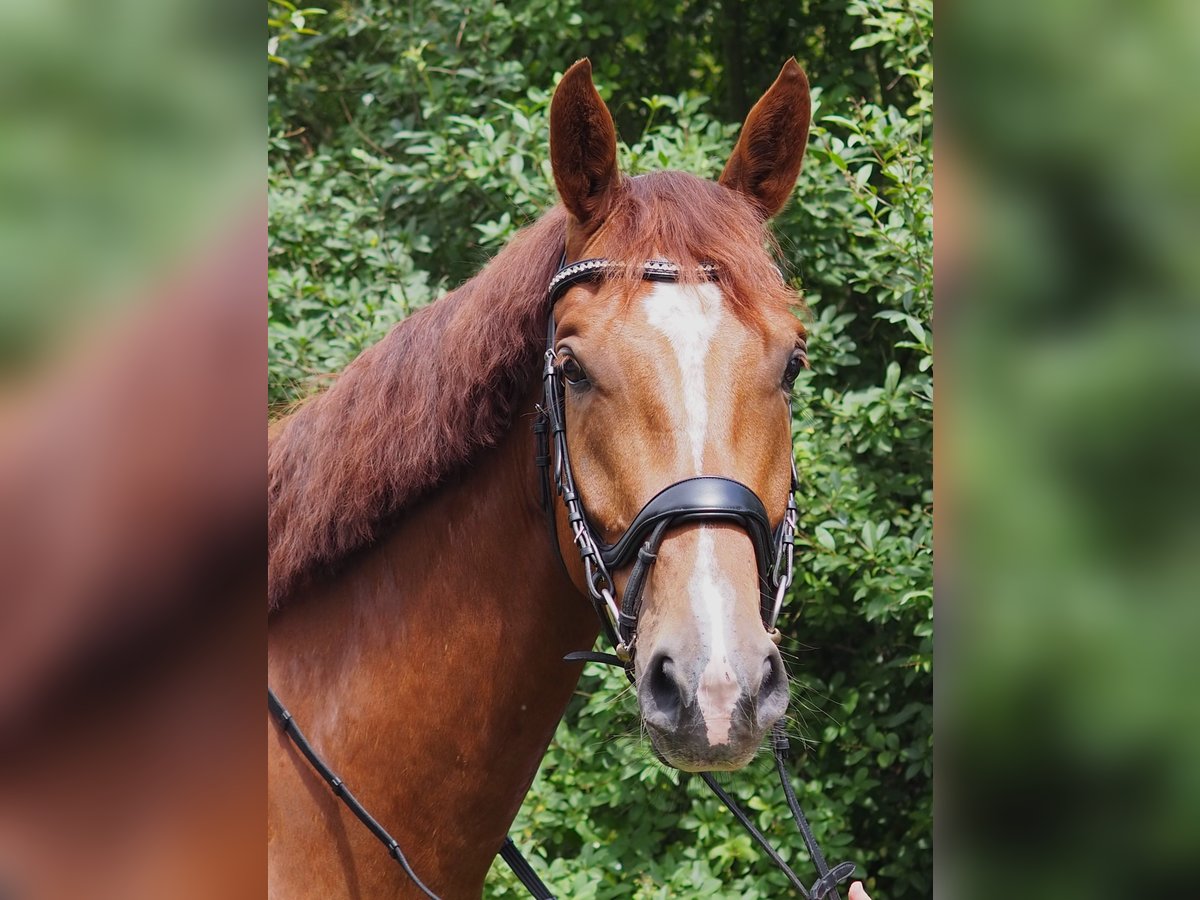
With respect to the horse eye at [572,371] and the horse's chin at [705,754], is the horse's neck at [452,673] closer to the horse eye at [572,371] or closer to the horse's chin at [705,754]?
the horse eye at [572,371]

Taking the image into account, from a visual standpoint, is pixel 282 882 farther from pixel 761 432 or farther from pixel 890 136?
pixel 890 136

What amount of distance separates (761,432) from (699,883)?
2064 mm

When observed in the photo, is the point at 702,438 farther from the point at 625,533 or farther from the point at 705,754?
the point at 705,754

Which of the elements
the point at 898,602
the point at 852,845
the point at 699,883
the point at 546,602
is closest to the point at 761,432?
the point at 546,602

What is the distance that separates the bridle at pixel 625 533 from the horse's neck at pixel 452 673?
6cm

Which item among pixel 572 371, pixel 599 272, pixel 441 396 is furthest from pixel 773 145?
pixel 441 396

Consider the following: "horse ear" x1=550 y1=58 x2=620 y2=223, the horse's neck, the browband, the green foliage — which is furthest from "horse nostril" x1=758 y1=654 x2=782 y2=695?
the green foliage

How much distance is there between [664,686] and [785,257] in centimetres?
173

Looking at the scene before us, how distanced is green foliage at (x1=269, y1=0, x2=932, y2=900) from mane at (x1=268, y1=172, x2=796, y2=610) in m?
1.24

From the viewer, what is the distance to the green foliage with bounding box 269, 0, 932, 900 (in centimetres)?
327
